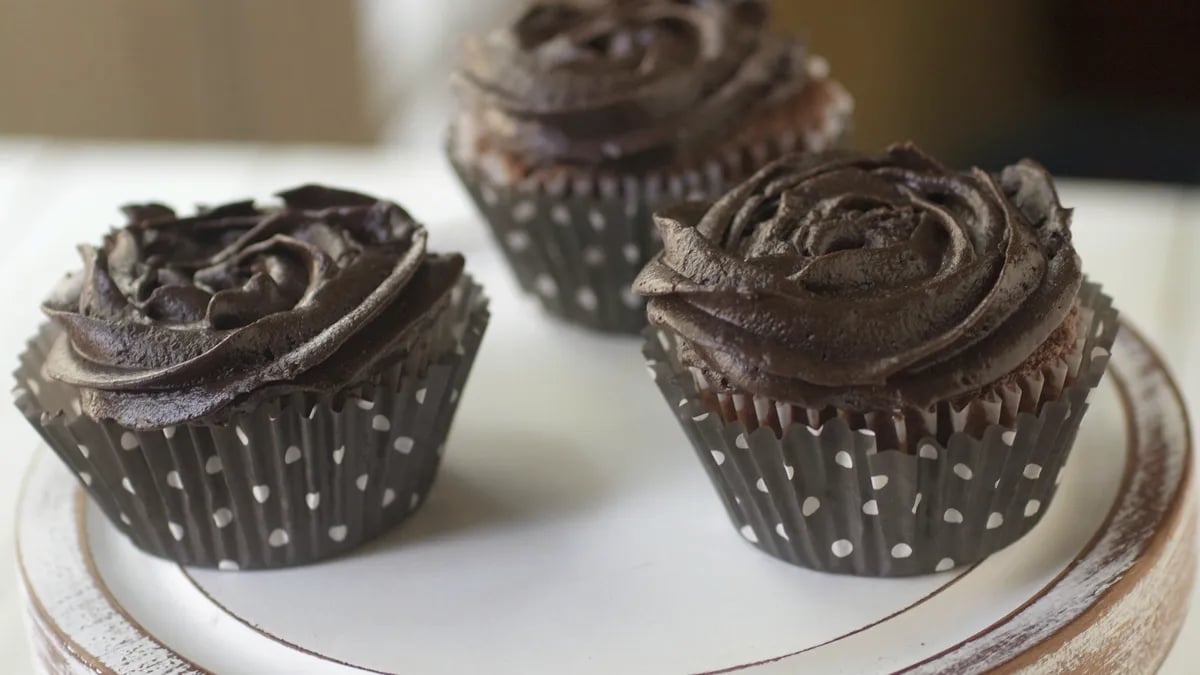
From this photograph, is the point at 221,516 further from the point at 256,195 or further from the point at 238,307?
the point at 256,195

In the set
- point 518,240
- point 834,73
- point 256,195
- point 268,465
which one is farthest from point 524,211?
point 834,73

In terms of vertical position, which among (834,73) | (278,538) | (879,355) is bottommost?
(834,73)

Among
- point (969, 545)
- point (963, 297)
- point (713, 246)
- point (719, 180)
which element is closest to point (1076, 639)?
point (969, 545)

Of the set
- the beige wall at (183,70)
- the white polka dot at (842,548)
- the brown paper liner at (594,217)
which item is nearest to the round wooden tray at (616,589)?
the white polka dot at (842,548)

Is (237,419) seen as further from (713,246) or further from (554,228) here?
(554,228)

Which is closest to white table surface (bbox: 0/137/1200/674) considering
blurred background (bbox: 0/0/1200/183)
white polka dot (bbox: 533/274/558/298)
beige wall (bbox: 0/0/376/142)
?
white polka dot (bbox: 533/274/558/298)

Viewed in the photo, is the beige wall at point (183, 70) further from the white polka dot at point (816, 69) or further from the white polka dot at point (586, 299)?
the white polka dot at point (816, 69)
